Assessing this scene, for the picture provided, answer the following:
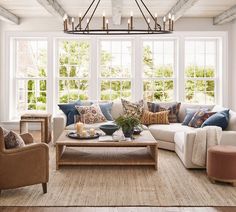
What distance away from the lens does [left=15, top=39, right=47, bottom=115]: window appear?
30.3 feet

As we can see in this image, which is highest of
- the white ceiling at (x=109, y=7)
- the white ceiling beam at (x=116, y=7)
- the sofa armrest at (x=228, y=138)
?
the white ceiling at (x=109, y=7)

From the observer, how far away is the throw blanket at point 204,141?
5367mm

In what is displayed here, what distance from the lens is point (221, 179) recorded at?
15.7ft

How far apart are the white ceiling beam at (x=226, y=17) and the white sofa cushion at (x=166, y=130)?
95.3 inches

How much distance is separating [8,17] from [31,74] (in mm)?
1690

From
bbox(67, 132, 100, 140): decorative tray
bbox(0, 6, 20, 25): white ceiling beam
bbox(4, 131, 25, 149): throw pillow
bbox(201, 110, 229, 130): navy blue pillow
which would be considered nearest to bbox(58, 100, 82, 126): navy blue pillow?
bbox(67, 132, 100, 140): decorative tray

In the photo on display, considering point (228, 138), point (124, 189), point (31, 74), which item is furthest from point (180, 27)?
point (124, 189)

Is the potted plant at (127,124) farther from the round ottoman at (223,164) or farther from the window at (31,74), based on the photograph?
the window at (31,74)

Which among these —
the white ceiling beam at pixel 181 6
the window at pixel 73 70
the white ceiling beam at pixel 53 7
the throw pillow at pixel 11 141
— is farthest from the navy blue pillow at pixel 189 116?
the throw pillow at pixel 11 141

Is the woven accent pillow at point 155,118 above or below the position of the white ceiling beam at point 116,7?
below

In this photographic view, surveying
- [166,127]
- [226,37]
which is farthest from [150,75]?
[166,127]

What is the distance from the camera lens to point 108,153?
6.12 meters

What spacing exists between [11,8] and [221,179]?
17.4ft

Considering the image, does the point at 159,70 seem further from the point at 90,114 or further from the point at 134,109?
the point at 90,114
